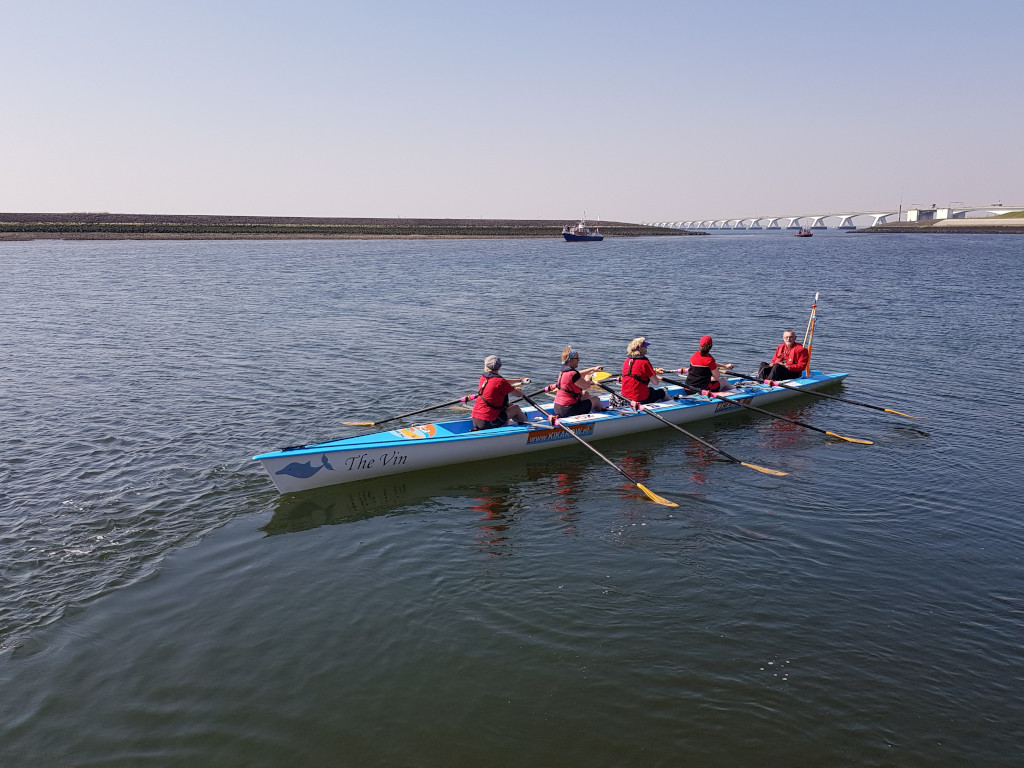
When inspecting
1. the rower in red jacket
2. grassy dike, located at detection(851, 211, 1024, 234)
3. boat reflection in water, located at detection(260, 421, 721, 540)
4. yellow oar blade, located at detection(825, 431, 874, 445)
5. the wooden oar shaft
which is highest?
grassy dike, located at detection(851, 211, 1024, 234)

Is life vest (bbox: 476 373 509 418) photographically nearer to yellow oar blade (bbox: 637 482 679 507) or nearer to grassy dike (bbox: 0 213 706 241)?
yellow oar blade (bbox: 637 482 679 507)

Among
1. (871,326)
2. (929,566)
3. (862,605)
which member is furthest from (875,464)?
(871,326)

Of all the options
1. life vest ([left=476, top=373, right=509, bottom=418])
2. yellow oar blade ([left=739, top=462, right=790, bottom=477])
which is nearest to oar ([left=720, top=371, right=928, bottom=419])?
yellow oar blade ([left=739, top=462, right=790, bottom=477])

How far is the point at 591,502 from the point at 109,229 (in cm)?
11290

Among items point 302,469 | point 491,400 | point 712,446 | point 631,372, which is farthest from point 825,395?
point 302,469

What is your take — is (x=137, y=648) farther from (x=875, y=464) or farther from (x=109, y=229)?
(x=109, y=229)

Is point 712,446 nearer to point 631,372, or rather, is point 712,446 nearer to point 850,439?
point 631,372

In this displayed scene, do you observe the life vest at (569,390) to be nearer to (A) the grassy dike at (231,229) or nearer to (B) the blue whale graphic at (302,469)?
(B) the blue whale graphic at (302,469)

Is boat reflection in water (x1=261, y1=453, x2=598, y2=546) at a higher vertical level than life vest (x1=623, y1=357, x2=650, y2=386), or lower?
lower

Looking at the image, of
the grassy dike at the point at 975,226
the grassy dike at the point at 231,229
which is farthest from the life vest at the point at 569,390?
the grassy dike at the point at 975,226

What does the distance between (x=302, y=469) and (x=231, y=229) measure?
116 meters

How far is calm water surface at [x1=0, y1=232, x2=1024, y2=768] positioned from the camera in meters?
6.39

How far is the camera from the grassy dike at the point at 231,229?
323 feet

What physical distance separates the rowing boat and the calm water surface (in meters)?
0.34
